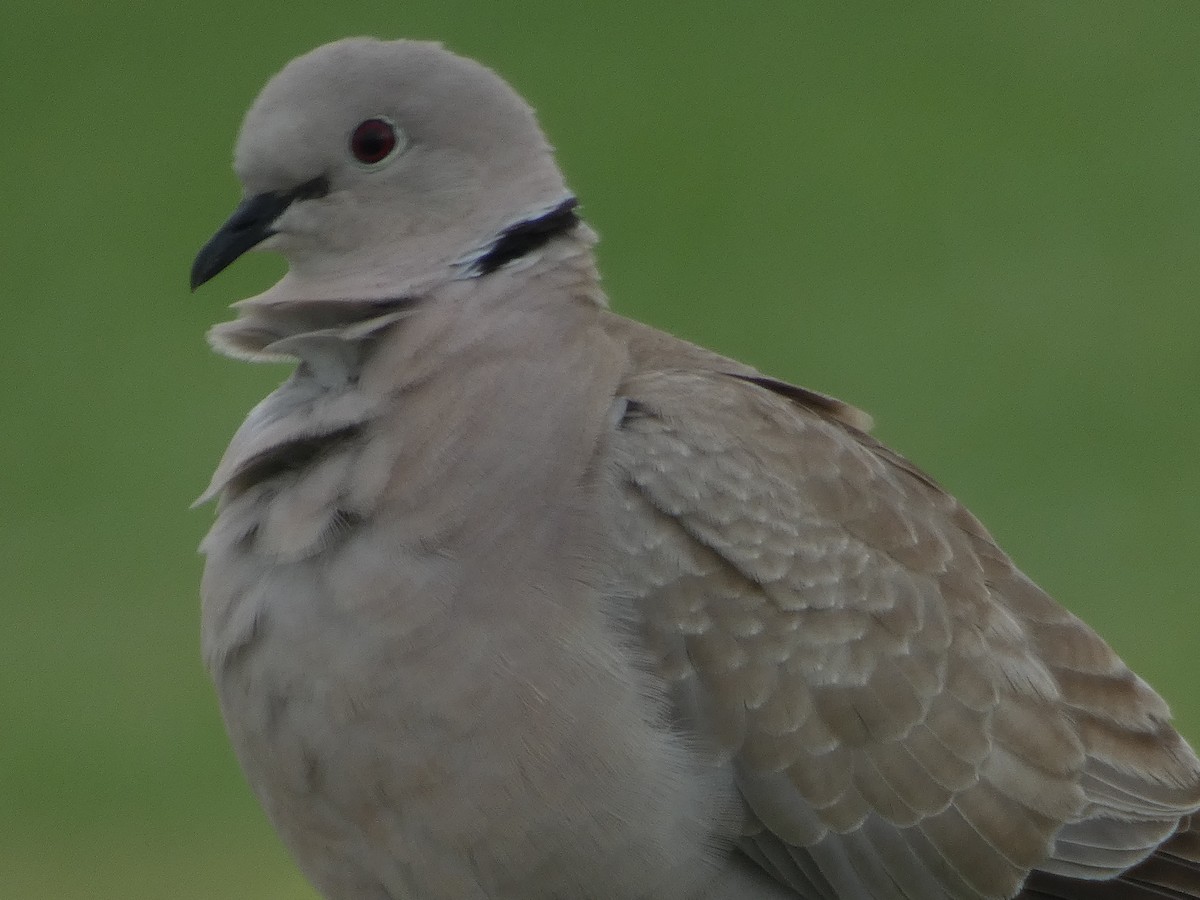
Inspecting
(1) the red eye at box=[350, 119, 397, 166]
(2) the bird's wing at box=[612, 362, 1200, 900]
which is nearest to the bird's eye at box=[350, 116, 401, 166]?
(1) the red eye at box=[350, 119, 397, 166]

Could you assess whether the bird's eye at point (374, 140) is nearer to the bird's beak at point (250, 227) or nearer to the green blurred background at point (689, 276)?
the bird's beak at point (250, 227)

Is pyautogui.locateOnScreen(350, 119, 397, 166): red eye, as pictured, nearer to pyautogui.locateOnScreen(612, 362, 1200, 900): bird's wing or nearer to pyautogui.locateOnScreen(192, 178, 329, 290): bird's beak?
pyautogui.locateOnScreen(192, 178, 329, 290): bird's beak

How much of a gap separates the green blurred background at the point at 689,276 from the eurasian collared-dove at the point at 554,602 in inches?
131

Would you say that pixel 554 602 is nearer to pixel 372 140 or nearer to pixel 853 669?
pixel 853 669

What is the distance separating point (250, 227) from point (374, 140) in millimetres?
239

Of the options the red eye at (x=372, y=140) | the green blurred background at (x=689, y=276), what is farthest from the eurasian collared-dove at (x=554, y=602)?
the green blurred background at (x=689, y=276)

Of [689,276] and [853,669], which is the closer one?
[853,669]

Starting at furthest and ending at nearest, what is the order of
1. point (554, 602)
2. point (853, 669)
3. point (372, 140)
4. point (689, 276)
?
point (689, 276) < point (372, 140) < point (853, 669) < point (554, 602)

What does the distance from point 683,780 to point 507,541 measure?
43cm

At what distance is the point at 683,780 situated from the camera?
3047mm

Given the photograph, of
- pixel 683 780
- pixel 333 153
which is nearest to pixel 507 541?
pixel 683 780

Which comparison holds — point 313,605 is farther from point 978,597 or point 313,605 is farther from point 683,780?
point 978,597

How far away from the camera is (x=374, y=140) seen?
3285 millimetres

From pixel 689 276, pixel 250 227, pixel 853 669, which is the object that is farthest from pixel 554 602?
pixel 689 276
